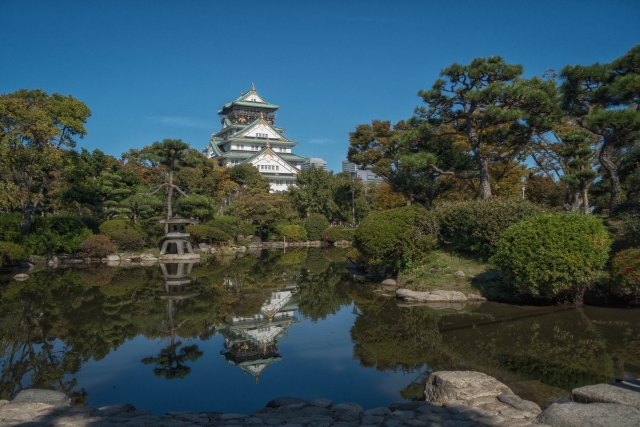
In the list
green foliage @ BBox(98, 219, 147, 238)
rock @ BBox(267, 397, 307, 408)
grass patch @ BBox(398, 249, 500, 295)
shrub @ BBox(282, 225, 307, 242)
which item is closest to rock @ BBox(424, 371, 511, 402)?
rock @ BBox(267, 397, 307, 408)

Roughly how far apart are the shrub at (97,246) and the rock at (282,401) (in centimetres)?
1752

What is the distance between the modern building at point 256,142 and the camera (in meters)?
43.9

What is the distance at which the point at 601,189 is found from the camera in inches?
665

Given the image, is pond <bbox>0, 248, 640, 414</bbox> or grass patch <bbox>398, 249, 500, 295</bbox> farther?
grass patch <bbox>398, 249, 500, 295</bbox>

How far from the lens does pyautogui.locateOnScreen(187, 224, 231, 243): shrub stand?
23091 mm

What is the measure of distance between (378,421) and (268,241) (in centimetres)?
2676

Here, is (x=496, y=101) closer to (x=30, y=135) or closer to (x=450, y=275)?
(x=450, y=275)

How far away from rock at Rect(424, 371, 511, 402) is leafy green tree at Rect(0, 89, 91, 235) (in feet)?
56.4

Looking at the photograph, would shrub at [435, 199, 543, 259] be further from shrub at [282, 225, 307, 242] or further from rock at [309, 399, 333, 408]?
shrub at [282, 225, 307, 242]

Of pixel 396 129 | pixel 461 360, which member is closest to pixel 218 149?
pixel 396 129

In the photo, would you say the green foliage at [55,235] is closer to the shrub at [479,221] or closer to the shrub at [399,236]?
the shrub at [399,236]

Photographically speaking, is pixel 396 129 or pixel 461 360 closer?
pixel 461 360

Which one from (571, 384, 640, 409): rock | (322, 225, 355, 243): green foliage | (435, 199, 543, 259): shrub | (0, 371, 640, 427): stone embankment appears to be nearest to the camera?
(0, 371, 640, 427): stone embankment

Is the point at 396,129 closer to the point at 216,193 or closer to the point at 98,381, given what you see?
the point at 216,193
